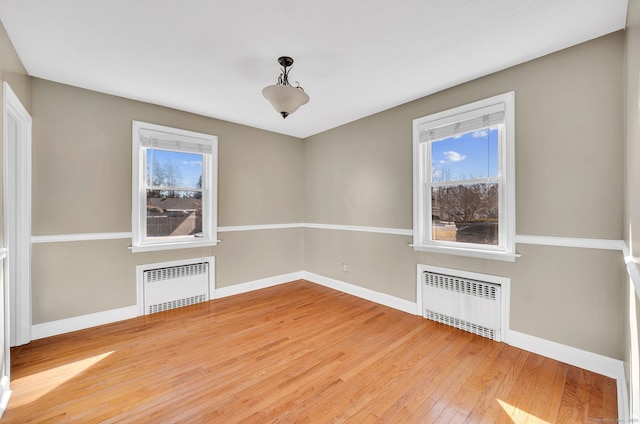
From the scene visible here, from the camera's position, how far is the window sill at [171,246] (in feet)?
11.0

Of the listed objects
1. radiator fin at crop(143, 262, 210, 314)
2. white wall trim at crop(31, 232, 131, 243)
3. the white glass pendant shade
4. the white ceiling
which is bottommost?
radiator fin at crop(143, 262, 210, 314)

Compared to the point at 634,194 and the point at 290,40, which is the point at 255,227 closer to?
the point at 290,40

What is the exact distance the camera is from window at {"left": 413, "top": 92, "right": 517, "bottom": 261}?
269 centimetres

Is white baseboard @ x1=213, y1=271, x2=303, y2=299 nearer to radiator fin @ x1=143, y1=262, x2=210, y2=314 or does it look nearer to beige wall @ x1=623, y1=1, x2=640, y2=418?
radiator fin @ x1=143, y1=262, x2=210, y2=314

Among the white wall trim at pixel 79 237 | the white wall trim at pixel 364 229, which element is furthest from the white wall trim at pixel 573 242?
the white wall trim at pixel 79 237

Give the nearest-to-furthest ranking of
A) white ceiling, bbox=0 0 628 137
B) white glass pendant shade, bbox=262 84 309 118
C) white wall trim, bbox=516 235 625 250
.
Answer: white ceiling, bbox=0 0 628 137 → white wall trim, bbox=516 235 625 250 → white glass pendant shade, bbox=262 84 309 118

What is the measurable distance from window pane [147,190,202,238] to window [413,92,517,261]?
3.03 meters

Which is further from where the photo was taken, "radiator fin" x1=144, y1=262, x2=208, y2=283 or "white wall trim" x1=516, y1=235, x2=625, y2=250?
"radiator fin" x1=144, y1=262, x2=208, y2=283

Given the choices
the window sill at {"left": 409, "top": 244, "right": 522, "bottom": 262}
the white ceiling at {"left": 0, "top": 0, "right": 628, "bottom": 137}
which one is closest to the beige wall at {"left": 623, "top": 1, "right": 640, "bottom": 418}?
the white ceiling at {"left": 0, "top": 0, "right": 628, "bottom": 137}

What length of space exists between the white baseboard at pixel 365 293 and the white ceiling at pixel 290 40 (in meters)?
2.60

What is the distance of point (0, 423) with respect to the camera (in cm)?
171

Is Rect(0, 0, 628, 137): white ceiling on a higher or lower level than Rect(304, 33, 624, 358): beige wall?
higher

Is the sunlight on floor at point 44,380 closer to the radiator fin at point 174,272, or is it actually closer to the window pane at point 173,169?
the radiator fin at point 174,272

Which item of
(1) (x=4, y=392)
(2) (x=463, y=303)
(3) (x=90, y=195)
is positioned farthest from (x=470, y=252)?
(3) (x=90, y=195)
